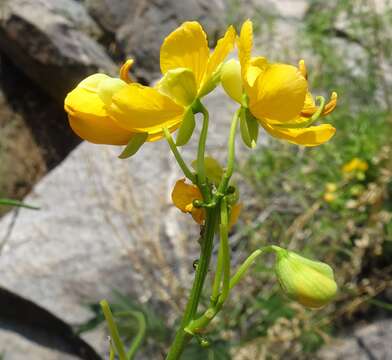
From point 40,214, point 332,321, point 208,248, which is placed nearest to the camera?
point 208,248

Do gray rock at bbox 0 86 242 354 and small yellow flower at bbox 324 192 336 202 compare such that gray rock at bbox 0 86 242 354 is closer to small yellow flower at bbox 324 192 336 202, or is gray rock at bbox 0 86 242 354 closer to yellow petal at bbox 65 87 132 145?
small yellow flower at bbox 324 192 336 202

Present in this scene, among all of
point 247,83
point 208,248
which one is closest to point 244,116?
point 247,83

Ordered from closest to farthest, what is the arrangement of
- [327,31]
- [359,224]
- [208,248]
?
[208,248] < [359,224] < [327,31]

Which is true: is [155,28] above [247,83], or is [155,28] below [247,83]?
below

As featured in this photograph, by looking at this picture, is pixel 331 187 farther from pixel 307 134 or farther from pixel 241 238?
pixel 307 134

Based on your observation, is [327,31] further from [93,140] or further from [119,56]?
[93,140]

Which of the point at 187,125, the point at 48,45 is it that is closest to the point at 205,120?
the point at 187,125

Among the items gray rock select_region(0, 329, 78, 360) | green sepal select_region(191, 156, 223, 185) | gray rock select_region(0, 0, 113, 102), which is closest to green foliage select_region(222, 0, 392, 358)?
gray rock select_region(0, 329, 78, 360)
